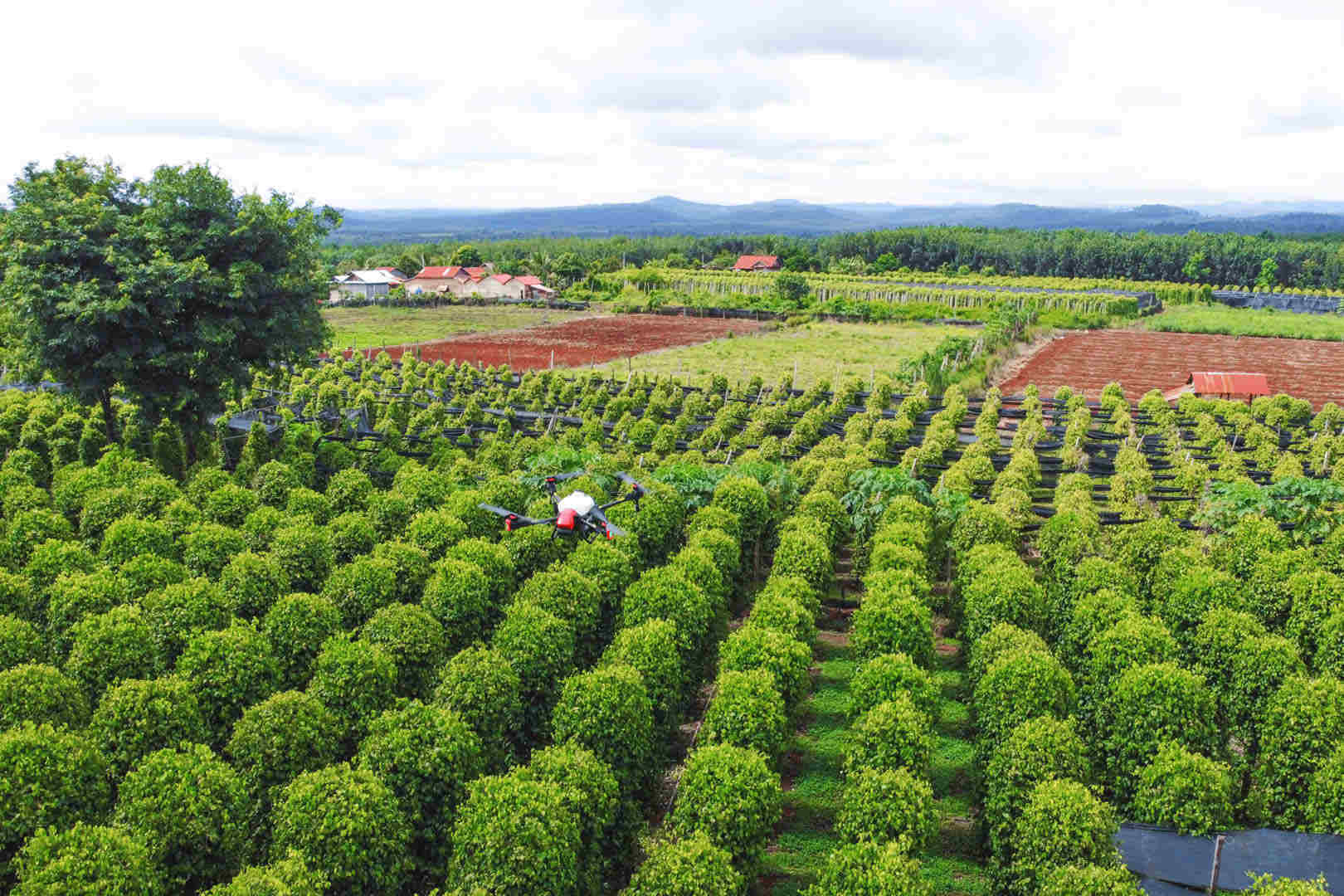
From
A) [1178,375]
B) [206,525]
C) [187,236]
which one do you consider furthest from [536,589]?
[1178,375]

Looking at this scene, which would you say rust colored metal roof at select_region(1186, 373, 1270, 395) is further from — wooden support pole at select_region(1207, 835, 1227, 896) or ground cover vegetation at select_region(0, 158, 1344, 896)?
wooden support pole at select_region(1207, 835, 1227, 896)

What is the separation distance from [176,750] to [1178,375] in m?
62.8

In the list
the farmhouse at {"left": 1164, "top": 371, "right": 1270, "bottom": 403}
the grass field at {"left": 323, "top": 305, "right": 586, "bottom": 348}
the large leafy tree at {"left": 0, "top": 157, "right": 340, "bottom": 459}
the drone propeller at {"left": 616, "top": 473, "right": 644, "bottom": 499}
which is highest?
the large leafy tree at {"left": 0, "top": 157, "right": 340, "bottom": 459}

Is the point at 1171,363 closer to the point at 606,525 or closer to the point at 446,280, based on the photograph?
the point at 606,525

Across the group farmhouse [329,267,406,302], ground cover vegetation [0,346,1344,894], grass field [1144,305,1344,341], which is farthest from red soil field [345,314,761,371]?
grass field [1144,305,1344,341]

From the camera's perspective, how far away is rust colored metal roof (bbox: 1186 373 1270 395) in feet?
146

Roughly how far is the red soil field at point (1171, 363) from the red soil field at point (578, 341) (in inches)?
1028

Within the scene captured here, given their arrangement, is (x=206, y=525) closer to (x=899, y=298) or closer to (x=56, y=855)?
(x=56, y=855)

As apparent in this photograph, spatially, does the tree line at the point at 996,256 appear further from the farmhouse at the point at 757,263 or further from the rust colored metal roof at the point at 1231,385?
the rust colored metal roof at the point at 1231,385

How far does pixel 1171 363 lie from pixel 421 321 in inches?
2509

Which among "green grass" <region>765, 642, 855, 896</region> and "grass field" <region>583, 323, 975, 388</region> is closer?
"green grass" <region>765, 642, 855, 896</region>

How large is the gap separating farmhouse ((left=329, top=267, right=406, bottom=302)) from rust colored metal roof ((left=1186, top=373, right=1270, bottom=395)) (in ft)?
275

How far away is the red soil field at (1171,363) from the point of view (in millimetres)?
56156

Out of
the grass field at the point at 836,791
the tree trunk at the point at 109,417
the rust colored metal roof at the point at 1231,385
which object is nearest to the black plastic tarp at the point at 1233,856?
the grass field at the point at 836,791
